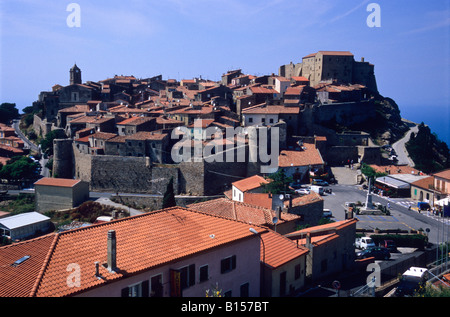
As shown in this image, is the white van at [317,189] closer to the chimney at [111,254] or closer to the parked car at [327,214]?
the parked car at [327,214]

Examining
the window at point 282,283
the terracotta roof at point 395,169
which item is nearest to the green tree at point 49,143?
the terracotta roof at point 395,169

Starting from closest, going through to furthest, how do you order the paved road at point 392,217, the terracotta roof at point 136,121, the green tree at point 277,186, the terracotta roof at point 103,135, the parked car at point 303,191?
the paved road at point 392,217, the green tree at point 277,186, the parked car at point 303,191, the terracotta roof at point 103,135, the terracotta roof at point 136,121

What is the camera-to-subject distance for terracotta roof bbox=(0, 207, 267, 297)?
895cm

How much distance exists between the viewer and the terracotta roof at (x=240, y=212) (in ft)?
62.7

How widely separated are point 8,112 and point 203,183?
5066 centimetres

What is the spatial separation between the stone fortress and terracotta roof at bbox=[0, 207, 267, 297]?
2061 cm

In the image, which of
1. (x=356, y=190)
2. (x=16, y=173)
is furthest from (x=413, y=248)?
(x=16, y=173)

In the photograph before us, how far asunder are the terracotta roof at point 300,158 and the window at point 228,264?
2307 cm

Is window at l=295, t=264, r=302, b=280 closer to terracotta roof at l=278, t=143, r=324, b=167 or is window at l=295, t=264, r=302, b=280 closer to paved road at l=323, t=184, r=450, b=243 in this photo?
paved road at l=323, t=184, r=450, b=243

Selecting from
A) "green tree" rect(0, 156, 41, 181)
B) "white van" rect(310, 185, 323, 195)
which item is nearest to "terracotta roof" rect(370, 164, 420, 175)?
"white van" rect(310, 185, 323, 195)

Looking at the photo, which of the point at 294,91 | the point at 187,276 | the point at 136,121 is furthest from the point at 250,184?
the point at 294,91

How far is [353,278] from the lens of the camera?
15.9m
